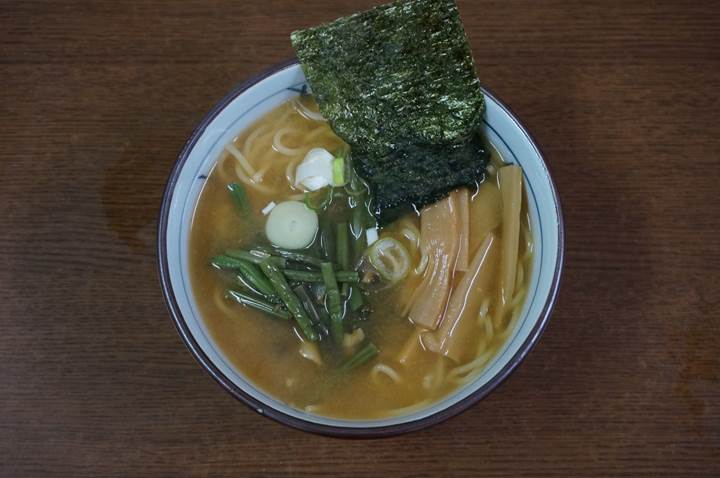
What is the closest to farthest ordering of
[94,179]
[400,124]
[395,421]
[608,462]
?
1. [395,421]
2. [400,124]
3. [608,462]
4. [94,179]

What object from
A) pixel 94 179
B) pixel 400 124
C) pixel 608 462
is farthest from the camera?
pixel 94 179

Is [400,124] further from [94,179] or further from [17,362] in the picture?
[17,362]

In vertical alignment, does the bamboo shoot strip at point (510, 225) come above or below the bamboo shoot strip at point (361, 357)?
above

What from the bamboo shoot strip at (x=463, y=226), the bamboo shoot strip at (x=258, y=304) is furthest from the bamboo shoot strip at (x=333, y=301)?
the bamboo shoot strip at (x=463, y=226)

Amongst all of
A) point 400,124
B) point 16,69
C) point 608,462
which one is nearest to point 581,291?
point 608,462

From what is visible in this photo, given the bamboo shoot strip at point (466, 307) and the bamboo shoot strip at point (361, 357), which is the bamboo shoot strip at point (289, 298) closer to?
the bamboo shoot strip at point (361, 357)
